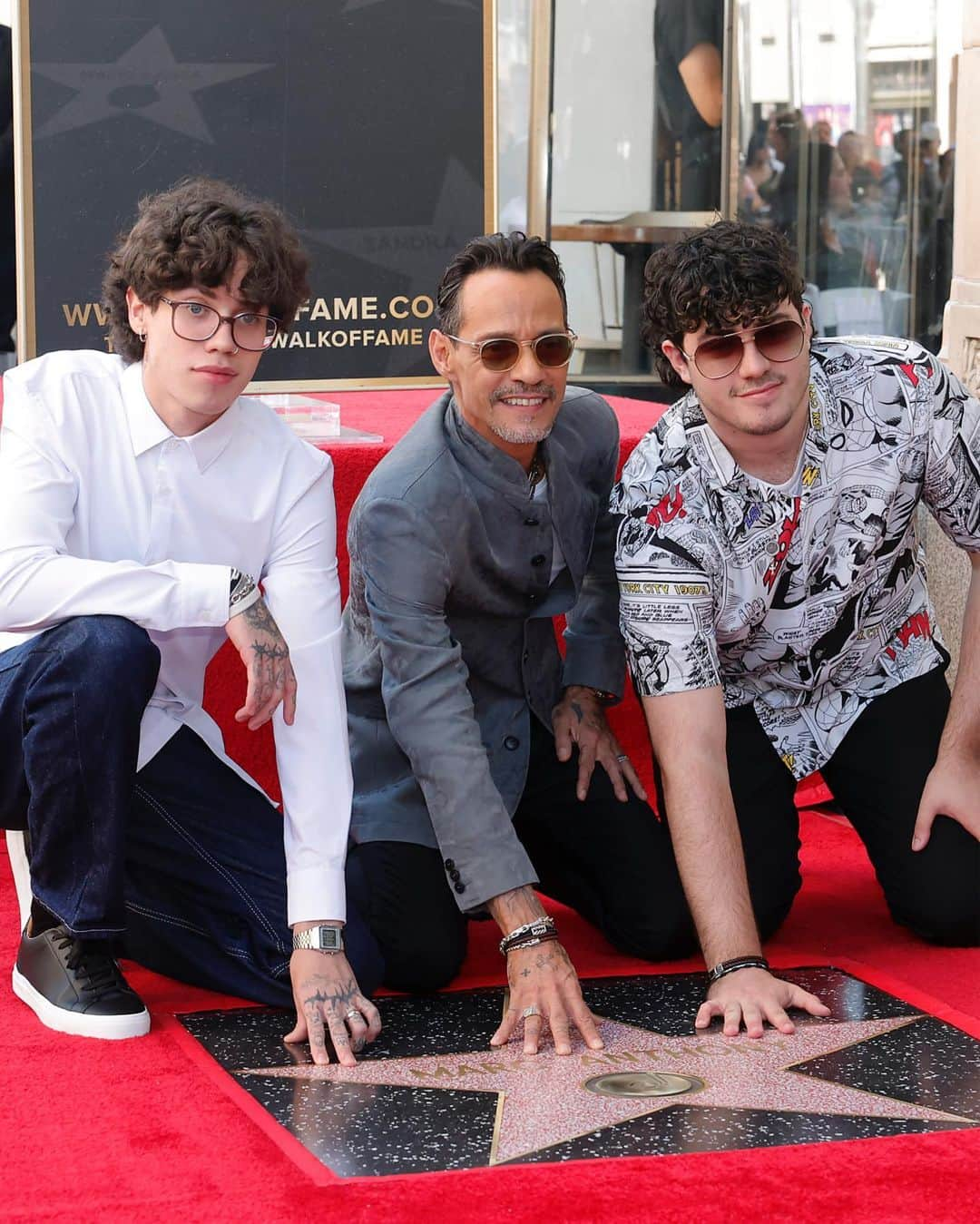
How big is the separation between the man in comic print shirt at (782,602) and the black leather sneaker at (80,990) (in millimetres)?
855

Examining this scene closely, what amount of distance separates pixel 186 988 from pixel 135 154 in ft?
5.95

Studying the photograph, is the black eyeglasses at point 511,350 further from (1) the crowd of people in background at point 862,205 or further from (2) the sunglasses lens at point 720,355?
(1) the crowd of people in background at point 862,205

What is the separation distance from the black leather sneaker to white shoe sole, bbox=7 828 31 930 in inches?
4.5

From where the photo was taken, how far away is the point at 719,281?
255cm

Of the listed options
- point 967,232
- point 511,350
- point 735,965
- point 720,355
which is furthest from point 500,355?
point 967,232

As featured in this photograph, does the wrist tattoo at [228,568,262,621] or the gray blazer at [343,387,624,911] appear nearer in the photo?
the wrist tattoo at [228,568,262,621]

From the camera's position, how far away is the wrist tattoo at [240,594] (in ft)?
7.59

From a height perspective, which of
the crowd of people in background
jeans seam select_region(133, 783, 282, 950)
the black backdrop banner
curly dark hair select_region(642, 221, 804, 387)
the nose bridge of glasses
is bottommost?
jeans seam select_region(133, 783, 282, 950)

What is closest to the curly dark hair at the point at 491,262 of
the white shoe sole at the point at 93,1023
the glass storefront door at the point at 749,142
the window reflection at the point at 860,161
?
the white shoe sole at the point at 93,1023

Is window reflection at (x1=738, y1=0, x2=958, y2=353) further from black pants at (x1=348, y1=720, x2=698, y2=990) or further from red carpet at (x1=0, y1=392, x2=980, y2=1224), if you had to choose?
red carpet at (x1=0, y1=392, x2=980, y2=1224)

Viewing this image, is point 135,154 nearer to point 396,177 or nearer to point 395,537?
point 396,177

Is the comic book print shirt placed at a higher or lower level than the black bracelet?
higher

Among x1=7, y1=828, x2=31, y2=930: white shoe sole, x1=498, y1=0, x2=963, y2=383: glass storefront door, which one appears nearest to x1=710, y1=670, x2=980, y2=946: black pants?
x1=7, y1=828, x2=31, y2=930: white shoe sole

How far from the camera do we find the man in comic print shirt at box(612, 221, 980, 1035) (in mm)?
2551
